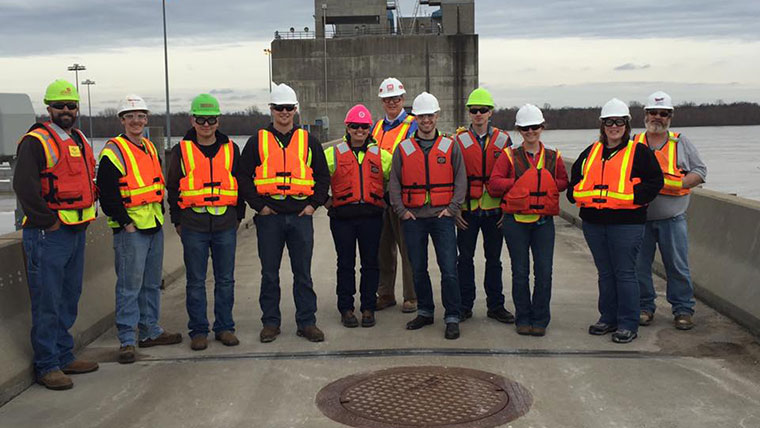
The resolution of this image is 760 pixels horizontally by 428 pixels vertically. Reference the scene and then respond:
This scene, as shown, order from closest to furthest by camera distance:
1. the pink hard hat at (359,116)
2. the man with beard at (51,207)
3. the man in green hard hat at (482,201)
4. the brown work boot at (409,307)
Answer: the man with beard at (51,207)
the pink hard hat at (359,116)
the man in green hard hat at (482,201)
the brown work boot at (409,307)

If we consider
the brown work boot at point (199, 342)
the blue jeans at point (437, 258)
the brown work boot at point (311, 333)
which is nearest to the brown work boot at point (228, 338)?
the brown work boot at point (199, 342)

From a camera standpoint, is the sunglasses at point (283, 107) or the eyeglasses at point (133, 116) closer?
the eyeglasses at point (133, 116)

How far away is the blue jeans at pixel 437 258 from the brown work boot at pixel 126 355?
99.3 inches

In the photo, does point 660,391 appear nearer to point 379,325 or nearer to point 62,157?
point 379,325

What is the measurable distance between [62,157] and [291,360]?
2302 millimetres

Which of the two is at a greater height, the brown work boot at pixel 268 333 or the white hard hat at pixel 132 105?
the white hard hat at pixel 132 105

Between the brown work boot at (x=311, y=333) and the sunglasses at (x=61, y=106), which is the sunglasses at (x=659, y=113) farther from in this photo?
the sunglasses at (x=61, y=106)

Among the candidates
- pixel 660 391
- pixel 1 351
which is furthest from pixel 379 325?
pixel 1 351

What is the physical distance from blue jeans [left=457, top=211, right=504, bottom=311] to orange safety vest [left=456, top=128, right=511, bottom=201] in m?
0.26

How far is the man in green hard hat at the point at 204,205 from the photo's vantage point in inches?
255

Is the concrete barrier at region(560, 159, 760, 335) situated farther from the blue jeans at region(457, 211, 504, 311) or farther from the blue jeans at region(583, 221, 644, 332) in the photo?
the blue jeans at region(457, 211, 504, 311)

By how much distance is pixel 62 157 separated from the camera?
5.64 metres

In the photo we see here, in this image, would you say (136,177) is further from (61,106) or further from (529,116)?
(529,116)

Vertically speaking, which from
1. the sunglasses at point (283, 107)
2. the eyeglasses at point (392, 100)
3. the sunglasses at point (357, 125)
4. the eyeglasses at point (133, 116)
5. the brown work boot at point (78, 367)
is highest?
the eyeglasses at point (392, 100)
